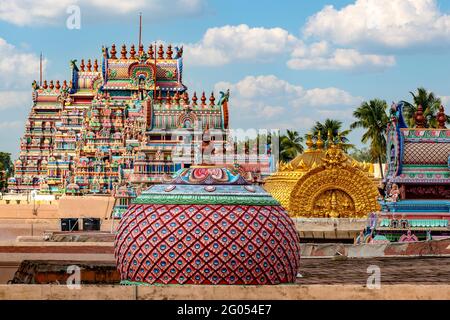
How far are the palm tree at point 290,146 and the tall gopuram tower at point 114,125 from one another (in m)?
8.93

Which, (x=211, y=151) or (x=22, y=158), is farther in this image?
A: (x=22, y=158)

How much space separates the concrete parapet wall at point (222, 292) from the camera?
11.3 metres

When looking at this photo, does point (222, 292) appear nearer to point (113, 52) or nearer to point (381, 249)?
point (381, 249)

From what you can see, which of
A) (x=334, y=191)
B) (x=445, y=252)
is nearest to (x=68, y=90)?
(x=334, y=191)

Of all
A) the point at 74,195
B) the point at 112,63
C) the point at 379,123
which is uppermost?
the point at 112,63

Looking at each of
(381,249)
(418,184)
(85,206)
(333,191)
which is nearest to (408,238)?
(418,184)

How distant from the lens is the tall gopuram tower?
50.8 metres

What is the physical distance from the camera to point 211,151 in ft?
44.9

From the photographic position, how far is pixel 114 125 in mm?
61531

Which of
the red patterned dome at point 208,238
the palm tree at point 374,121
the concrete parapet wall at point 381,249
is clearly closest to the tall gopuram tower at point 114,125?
the palm tree at point 374,121

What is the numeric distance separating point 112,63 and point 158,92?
3.84m

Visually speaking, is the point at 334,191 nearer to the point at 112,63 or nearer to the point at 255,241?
the point at 255,241

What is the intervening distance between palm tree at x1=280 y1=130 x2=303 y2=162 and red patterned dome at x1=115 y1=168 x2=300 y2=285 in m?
59.3
